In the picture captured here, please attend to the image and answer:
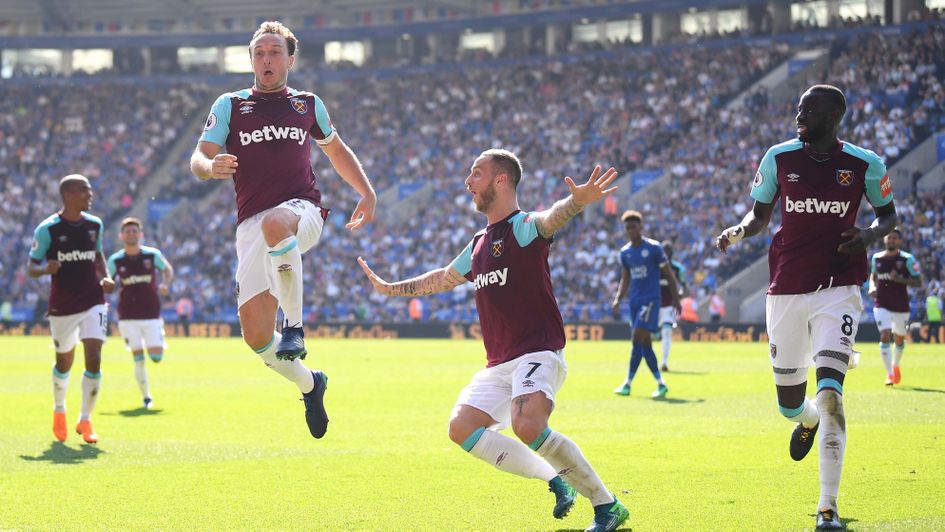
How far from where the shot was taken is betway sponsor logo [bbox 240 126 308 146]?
8266mm

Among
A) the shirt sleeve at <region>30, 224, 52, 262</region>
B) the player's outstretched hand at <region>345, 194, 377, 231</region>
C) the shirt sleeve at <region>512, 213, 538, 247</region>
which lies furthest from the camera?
the shirt sleeve at <region>30, 224, 52, 262</region>

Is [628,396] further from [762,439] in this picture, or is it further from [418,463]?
[418,463]

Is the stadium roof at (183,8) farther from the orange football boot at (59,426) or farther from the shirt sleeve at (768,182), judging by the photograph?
the shirt sleeve at (768,182)

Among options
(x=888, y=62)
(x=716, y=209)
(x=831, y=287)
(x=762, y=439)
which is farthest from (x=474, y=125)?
(x=831, y=287)

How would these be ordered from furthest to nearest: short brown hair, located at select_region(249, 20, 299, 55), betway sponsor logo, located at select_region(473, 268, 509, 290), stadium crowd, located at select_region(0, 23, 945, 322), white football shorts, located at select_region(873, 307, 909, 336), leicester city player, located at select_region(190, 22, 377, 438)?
stadium crowd, located at select_region(0, 23, 945, 322), white football shorts, located at select_region(873, 307, 909, 336), short brown hair, located at select_region(249, 20, 299, 55), leicester city player, located at select_region(190, 22, 377, 438), betway sponsor logo, located at select_region(473, 268, 509, 290)

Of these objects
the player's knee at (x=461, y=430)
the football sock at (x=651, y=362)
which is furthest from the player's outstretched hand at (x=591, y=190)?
the football sock at (x=651, y=362)

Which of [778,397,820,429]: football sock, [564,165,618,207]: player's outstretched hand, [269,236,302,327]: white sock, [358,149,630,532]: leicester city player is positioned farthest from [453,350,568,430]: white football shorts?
[778,397,820,429]: football sock

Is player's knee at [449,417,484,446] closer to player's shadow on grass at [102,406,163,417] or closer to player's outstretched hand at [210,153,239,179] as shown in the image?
player's outstretched hand at [210,153,239,179]

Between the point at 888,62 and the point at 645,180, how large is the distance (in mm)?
10165

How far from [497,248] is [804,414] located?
8.97 feet

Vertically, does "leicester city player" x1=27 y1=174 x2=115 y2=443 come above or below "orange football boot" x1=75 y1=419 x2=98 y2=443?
above

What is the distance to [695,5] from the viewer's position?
50000mm

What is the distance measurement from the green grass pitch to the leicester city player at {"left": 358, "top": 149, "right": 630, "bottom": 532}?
50 cm

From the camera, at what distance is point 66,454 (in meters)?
11.9
